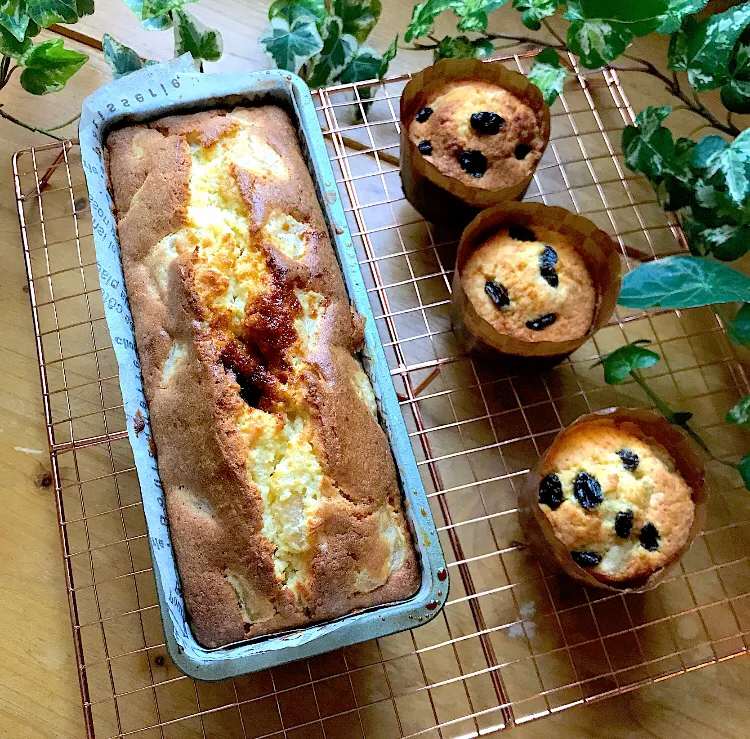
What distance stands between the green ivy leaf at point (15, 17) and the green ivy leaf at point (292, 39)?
475mm

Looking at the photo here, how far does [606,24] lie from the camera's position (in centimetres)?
138

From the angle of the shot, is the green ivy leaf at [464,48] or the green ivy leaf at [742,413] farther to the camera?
the green ivy leaf at [464,48]

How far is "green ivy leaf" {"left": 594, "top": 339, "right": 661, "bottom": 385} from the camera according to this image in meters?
1.45

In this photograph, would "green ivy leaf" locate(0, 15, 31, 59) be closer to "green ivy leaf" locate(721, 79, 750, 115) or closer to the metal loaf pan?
the metal loaf pan

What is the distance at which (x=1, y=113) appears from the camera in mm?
1614

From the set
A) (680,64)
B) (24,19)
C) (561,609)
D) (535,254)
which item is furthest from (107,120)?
(561,609)

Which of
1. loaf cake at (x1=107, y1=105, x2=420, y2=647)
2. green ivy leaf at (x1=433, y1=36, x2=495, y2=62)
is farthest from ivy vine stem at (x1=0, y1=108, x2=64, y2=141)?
green ivy leaf at (x1=433, y1=36, x2=495, y2=62)

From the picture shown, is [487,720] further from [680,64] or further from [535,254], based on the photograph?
[680,64]

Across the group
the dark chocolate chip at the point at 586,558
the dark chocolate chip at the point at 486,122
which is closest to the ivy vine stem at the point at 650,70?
the dark chocolate chip at the point at 486,122

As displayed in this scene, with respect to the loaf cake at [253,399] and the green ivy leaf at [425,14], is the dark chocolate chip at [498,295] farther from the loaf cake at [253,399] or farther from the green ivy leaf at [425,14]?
the green ivy leaf at [425,14]

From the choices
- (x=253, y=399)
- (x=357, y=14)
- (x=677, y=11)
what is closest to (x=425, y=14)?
(x=357, y=14)

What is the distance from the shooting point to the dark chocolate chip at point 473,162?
1.56 m

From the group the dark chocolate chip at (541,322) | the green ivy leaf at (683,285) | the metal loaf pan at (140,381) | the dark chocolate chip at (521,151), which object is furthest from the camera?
the dark chocolate chip at (521,151)

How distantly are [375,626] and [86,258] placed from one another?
1045mm
